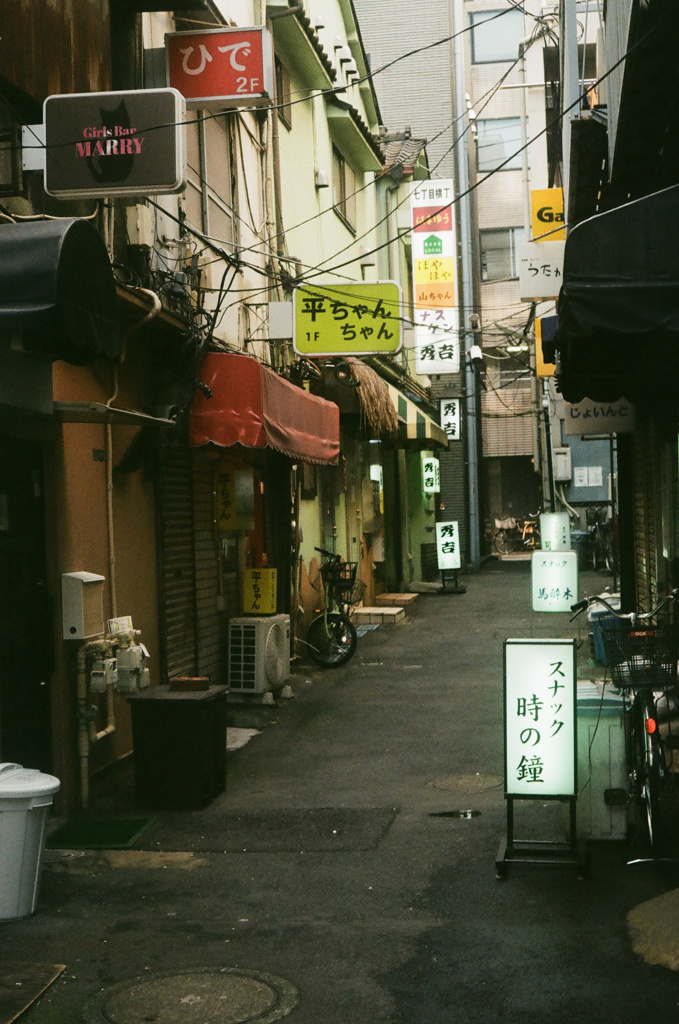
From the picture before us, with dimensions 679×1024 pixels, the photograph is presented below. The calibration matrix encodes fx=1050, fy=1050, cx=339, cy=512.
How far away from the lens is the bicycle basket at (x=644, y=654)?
656 centimetres

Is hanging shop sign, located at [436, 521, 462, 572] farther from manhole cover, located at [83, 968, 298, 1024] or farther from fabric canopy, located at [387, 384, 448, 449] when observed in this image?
manhole cover, located at [83, 968, 298, 1024]

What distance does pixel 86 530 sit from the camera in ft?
29.2

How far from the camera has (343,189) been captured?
21.2 m

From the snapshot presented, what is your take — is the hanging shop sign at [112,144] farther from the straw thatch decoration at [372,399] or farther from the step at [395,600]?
the step at [395,600]

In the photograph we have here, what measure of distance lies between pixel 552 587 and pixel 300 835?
30.1ft

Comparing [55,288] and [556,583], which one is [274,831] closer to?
[55,288]

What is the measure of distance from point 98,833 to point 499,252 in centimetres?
3282

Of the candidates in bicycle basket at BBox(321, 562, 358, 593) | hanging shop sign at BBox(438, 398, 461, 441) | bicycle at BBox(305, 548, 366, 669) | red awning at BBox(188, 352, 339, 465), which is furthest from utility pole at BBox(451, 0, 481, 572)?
red awning at BBox(188, 352, 339, 465)

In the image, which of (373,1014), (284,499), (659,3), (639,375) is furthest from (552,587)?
(373,1014)

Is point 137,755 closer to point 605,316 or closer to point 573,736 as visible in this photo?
point 573,736

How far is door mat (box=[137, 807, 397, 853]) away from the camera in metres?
7.52

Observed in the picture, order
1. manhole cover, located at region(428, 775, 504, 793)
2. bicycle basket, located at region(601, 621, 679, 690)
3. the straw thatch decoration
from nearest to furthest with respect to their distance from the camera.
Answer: bicycle basket, located at region(601, 621, 679, 690) → manhole cover, located at region(428, 775, 504, 793) → the straw thatch decoration

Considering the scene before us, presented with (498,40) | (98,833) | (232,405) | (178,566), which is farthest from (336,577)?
(498,40)

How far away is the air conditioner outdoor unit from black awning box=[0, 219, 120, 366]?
631cm
